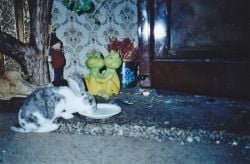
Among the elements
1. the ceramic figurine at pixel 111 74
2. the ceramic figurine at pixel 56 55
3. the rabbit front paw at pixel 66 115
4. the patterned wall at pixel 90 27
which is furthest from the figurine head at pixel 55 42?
the rabbit front paw at pixel 66 115

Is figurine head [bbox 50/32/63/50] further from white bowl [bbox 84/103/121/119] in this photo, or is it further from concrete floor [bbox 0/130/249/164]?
concrete floor [bbox 0/130/249/164]

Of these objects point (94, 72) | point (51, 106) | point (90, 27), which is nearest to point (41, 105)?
point (51, 106)

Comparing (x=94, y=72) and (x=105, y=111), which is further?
(x=94, y=72)

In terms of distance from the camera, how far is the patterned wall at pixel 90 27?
2.91 m

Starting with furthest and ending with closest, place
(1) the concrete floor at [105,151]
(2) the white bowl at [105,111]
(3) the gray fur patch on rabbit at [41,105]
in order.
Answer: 1. (2) the white bowl at [105,111]
2. (3) the gray fur patch on rabbit at [41,105]
3. (1) the concrete floor at [105,151]

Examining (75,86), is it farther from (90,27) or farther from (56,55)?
(90,27)

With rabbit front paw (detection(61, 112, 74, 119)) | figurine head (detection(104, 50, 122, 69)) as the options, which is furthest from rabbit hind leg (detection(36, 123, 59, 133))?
figurine head (detection(104, 50, 122, 69))

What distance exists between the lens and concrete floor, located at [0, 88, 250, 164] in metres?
1.60

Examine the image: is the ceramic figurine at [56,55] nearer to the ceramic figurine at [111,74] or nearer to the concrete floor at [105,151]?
the ceramic figurine at [111,74]

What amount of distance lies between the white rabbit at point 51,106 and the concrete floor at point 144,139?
6cm

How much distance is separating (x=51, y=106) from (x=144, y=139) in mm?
682

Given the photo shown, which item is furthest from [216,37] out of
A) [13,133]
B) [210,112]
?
[13,133]

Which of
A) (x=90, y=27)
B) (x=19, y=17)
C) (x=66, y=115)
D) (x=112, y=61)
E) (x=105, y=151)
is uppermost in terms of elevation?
(x=19, y=17)

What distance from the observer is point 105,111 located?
210cm
